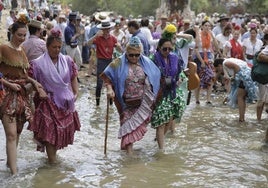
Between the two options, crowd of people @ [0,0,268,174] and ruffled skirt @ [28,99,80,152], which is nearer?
crowd of people @ [0,0,268,174]

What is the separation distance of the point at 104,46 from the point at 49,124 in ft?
17.8

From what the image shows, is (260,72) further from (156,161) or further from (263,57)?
(156,161)

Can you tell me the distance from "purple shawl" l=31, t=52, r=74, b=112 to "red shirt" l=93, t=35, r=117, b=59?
16.7 feet

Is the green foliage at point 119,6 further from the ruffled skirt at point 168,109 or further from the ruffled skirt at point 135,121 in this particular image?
the ruffled skirt at point 135,121

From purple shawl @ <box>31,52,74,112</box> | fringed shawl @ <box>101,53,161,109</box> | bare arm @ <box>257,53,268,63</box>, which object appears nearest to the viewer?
purple shawl @ <box>31,52,74,112</box>

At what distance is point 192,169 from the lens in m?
6.87

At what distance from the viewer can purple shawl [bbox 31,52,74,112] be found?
6.49 m

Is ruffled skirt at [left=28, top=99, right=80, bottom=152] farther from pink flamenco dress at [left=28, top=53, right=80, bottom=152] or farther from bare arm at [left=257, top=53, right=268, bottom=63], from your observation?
bare arm at [left=257, top=53, right=268, bottom=63]

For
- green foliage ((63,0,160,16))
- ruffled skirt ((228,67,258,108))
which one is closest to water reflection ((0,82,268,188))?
ruffled skirt ((228,67,258,108))

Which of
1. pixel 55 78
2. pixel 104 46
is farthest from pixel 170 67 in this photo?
pixel 104 46

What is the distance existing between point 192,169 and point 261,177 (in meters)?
0.84

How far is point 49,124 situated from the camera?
257 inches

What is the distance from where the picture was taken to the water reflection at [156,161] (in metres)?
6.28

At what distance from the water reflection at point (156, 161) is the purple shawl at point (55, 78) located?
86 cm
